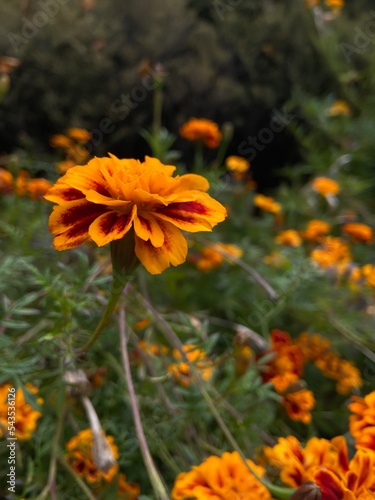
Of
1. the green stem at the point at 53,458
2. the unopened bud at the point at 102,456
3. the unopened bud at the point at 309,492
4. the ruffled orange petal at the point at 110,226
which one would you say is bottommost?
the green stem at the point at 53,458

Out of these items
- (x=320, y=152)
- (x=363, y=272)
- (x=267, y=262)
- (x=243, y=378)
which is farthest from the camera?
(x=320, y=152)

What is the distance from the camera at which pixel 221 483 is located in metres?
0.50

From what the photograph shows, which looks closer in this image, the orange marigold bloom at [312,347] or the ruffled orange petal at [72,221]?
the ruffled orange petal at [72,221]

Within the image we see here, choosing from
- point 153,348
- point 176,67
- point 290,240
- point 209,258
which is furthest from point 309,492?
point 176,67

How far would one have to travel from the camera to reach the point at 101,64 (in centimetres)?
212

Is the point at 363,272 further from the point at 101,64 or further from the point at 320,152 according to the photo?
the point at 101,64

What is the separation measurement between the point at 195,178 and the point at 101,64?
1.81m

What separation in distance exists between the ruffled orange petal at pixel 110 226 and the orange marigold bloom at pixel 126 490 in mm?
381

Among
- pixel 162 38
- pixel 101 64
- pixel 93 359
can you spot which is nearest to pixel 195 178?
pixel 93 359

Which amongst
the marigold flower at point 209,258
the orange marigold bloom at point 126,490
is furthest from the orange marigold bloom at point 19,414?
the marigold flower at point 209,258

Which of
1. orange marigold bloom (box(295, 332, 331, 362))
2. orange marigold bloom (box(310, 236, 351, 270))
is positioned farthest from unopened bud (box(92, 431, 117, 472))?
orange marigold bloom (box(310, 236, 351, 270))

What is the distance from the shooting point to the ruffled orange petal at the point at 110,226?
15.6 inches

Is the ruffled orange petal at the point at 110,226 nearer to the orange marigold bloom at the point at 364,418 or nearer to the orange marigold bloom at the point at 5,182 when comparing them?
the orange marigold bloom at the point at 364,418

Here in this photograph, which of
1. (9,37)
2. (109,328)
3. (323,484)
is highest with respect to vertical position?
(323,484)
